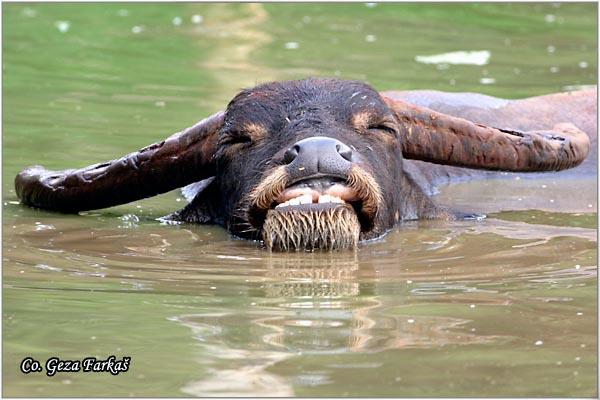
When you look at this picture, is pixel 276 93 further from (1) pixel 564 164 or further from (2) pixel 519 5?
(2) pixel 519 5

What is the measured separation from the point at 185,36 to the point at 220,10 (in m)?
2.06

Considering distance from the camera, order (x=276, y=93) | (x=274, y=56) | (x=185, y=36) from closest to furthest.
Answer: (x=276, y=93) → (x=274, y=56) → (x=185, y=36)

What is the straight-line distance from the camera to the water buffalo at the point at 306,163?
750 cm

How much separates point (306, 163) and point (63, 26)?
10734 millimetres

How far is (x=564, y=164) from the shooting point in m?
8.83

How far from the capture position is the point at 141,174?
335 inches

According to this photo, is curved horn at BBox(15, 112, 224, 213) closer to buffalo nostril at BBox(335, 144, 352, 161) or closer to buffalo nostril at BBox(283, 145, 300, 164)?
buffalo nostril at BBox(283, 145, 300, 164)

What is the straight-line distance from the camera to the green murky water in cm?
517

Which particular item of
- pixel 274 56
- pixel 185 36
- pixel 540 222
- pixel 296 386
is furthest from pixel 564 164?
pixel 185 36

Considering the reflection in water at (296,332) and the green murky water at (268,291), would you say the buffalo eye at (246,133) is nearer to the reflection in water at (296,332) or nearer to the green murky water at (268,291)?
the green murky water at (268,291)

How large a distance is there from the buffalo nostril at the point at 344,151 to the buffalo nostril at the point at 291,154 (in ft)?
0.71

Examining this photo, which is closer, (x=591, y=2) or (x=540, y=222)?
(x=540, y=222)

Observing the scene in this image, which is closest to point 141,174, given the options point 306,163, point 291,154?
point 291,154

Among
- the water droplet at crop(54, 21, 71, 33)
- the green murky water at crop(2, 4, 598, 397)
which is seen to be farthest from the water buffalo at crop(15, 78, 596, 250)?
the water droplet at crop(54, 21, 71, 33)
